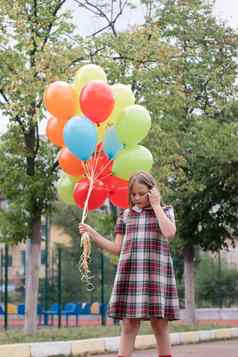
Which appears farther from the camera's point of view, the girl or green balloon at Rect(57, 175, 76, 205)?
green balloon at Rect(57, 175, 76, 205)

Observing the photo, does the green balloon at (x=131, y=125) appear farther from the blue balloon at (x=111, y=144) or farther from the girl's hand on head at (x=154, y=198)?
the girl's hand on head at (x=154, y=198)

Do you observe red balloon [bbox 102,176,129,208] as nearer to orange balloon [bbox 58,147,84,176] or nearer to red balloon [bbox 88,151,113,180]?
red balloon [bbox 88,151,113,180]

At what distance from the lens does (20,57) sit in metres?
16.3

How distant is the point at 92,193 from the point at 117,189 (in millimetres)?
442

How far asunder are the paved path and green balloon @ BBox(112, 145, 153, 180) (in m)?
3.42

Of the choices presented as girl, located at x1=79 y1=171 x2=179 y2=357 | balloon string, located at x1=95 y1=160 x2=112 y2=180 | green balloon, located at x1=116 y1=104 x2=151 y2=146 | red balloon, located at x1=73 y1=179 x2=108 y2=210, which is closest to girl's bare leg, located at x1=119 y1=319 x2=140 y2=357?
girl, located at x1=79 y1=171 x2=179 y2=357

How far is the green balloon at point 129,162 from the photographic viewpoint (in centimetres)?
979

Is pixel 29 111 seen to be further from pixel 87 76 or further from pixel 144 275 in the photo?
pixel 144 275

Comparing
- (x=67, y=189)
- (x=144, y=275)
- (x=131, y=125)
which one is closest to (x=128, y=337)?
(x=144, y=275)

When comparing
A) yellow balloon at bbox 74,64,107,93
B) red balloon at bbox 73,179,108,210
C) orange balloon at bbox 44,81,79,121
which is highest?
yellow balloon at bbox 74,64,107,93

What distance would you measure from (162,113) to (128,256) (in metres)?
11.8

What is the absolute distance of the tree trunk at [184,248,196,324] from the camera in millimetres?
23922

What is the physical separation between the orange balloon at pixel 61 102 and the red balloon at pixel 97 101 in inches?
8.0

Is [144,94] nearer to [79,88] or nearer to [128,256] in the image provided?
[79,88]
